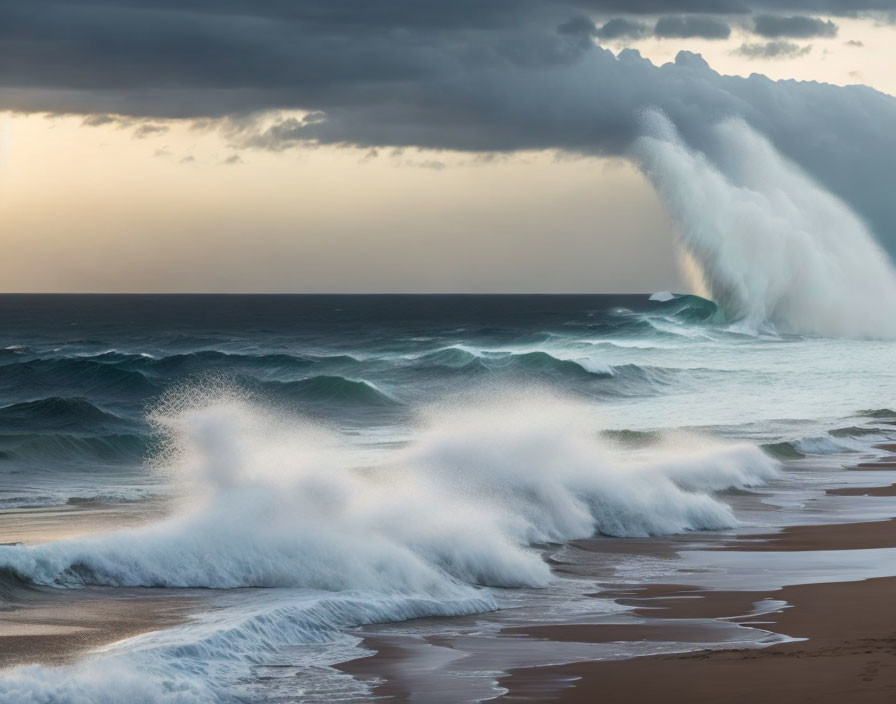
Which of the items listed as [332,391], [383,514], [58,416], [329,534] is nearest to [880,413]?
[332,391]

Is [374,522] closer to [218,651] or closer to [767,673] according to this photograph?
[218,651]

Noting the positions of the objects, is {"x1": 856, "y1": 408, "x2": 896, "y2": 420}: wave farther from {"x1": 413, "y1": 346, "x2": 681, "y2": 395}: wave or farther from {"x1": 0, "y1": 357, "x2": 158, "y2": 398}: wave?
{"x1": 0, "y1": 357, "x2": 158, "y2": 398}: wave

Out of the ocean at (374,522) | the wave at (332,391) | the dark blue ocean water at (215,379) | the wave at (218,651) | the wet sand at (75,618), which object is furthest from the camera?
the wave at (332,391)

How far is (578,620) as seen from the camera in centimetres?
1148

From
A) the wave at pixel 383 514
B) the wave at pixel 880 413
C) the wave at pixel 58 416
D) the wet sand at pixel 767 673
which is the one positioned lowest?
the wet sand at pixel 767 673

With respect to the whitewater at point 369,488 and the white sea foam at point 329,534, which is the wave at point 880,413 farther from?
the white sea foam at point 329,534

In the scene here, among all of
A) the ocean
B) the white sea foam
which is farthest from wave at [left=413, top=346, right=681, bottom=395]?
the white sea foam

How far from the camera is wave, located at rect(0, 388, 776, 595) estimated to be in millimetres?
12562

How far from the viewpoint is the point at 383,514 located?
14070 millimetres

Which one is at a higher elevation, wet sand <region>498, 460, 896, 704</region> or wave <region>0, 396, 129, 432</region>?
wave <region>0, 396, 129, 432</region>

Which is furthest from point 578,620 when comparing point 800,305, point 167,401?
point 800,305

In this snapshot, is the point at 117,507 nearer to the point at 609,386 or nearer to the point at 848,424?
the point at 848,424

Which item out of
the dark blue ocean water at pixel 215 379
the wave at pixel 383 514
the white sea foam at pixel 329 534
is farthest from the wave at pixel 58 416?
the wave at pixel 383 514

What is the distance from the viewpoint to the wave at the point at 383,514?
12562 millimetres
